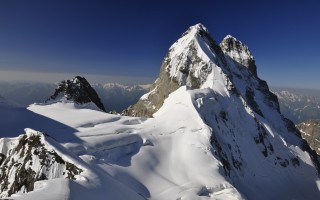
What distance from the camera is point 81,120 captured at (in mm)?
57219

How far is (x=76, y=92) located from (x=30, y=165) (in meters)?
54.5

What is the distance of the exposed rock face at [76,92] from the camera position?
80562 mm

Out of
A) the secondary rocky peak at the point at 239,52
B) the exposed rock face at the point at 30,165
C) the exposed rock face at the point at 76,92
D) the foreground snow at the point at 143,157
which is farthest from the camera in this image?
the secondary rocky peak at the point at 239,52

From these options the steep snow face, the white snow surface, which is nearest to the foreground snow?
the white snow surface

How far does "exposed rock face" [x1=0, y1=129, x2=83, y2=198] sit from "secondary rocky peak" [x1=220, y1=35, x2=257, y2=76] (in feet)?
489

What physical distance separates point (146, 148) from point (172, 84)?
50443 millimetres

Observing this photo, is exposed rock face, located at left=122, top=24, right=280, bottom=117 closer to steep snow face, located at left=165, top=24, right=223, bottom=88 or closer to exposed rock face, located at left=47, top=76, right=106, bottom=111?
steep snow face, located at left=165, top=24, right=223, bottom=88

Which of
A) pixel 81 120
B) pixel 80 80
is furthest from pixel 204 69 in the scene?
pixel 81 120

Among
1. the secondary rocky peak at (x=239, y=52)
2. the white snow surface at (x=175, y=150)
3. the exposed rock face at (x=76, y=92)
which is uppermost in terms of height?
the secondary rocky peak at (x=239, y=52)

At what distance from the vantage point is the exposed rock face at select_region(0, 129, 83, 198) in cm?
2981

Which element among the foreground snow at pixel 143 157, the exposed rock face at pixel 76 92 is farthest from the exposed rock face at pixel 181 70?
the foreground snow at pixel 143 157

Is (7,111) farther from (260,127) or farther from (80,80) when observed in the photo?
(260,127)

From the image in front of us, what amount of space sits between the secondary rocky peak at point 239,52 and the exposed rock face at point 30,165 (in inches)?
5866

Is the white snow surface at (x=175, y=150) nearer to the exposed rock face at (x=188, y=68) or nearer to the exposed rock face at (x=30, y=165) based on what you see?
the exposed rock face at (x=188, y=68)
